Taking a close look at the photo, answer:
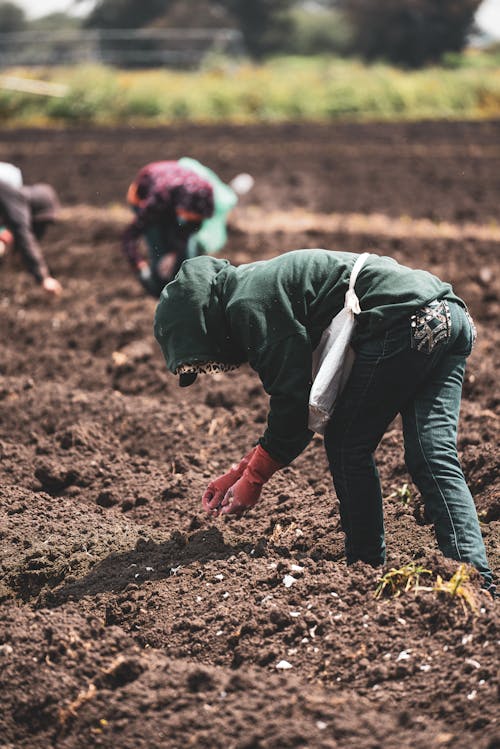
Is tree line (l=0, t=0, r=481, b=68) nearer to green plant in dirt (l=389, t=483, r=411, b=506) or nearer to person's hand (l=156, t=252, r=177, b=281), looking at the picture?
person's hand (l=156, t=252, r=177, b=281)

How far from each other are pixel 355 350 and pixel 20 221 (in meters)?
4.49

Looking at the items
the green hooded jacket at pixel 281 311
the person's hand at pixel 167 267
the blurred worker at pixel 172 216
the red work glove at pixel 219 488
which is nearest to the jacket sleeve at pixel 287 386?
the green hooded jacket at pixel 281 311

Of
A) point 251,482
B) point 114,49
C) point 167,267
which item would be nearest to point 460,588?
point 251,482

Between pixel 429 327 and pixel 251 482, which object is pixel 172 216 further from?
pixel 429 327

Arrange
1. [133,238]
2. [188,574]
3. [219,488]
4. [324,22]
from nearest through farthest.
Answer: [219,488], [188,574], [133,238], [324,22]

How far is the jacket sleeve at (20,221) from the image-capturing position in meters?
7.05

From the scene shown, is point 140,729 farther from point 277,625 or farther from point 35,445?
point 35,445

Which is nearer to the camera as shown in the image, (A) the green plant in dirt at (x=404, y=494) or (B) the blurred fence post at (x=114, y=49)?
(A) the green plant in dirt at (x=404, y=494)

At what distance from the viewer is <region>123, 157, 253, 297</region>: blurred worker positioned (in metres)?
6.15

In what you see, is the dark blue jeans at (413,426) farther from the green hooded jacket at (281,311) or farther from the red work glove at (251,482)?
the red work glove at (251,482)

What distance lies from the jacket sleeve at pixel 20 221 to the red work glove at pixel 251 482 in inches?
164

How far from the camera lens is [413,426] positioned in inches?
134

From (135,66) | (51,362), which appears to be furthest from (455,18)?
(51,362)

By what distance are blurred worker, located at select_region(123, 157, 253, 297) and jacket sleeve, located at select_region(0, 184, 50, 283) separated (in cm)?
94
